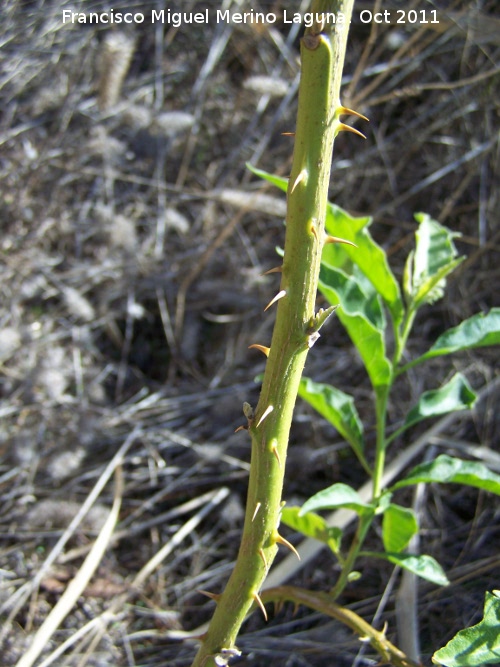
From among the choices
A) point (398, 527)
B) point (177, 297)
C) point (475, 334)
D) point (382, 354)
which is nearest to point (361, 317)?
point (382, 354)

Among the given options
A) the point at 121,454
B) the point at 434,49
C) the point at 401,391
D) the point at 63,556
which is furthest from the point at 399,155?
the point at 63,556

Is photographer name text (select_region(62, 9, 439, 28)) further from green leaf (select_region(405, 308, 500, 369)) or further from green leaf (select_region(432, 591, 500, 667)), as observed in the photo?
green leaf (select_region(432, 591, 500, 667))

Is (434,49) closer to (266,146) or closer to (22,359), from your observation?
(266,146)

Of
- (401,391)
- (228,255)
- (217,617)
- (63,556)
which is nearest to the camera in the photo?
(217,617)

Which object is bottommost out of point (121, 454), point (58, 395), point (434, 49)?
point (121, 454)

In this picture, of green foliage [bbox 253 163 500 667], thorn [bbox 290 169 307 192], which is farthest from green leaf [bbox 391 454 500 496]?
thorn [bbox 290 169 307 192]

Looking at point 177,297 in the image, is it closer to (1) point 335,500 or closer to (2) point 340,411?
(2) point 340,411
